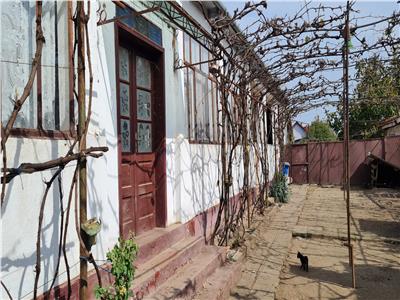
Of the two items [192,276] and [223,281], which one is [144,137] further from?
[223,281]

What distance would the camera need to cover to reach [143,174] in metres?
4.52

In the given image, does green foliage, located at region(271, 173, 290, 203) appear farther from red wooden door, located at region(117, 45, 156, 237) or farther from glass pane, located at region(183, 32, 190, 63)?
red wooden door, located at region(117, 45, 156, 237)

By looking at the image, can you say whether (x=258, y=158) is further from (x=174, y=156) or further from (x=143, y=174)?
(x=143, y=174)

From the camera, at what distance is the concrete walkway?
Answer: 14.6 ft

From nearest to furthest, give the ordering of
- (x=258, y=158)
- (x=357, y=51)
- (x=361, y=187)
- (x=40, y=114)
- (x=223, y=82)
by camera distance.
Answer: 1. (x=40, y=114)
2. (x=223, y=82)
3. (x=357, y=51)
4. (x=258, y=158)
5. (x=361, y=187)

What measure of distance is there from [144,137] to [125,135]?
43cm

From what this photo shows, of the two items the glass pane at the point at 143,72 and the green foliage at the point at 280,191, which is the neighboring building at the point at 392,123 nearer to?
the green foliage at the point at 280,191

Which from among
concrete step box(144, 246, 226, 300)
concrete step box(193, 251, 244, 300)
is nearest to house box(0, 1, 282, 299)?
concrete step box(144, 246, 226, 300)

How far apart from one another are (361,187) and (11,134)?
1598 centimetres

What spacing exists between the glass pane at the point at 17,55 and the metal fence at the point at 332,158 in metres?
15.9

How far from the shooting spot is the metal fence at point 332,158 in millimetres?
15959

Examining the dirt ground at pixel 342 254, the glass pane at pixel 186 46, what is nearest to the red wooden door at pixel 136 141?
the glass pane at pixel 186 46

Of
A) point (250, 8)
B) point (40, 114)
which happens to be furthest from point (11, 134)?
point (250, 8)

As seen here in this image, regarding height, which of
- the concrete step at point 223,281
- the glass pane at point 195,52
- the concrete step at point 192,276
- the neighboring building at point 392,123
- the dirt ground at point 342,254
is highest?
the glass pane at point 195,52
